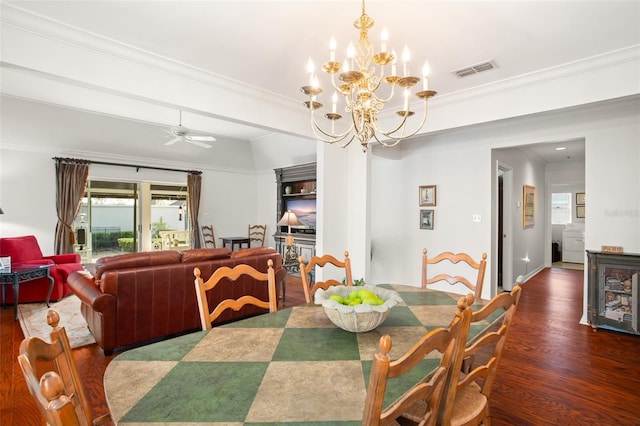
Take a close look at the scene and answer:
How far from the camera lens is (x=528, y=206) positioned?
633cm

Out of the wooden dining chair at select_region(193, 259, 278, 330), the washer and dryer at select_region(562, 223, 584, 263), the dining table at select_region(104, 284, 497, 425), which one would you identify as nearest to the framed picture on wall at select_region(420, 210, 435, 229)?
the dining table at select_region(104, 284, 497, 425)

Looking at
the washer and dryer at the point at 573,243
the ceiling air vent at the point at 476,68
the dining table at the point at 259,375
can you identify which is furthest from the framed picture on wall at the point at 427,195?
the washer and dryer at the point at 573,243

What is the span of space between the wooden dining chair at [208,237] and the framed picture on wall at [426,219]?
4945 mm

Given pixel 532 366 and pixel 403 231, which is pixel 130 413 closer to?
pixel 532 366

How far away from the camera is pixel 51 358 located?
37.6 inches

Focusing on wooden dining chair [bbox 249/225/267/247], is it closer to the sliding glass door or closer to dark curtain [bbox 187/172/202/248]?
dark curtain [bbox 187/172/202/248]

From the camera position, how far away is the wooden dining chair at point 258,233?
834 centimetres

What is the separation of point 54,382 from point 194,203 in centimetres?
735

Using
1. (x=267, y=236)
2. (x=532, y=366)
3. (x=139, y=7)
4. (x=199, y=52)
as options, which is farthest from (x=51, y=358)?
(x=267, y=236)

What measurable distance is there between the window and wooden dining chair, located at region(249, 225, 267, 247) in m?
7.84

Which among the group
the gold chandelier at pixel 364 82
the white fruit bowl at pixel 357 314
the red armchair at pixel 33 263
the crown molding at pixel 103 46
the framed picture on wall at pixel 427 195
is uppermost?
the crown molding at pixel 103 46

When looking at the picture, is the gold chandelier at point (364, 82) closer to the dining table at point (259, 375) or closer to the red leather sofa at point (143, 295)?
the dining table at point (259, 375)

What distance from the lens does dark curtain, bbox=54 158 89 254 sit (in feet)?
19.0

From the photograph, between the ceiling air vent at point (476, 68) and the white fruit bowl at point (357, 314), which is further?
the ceiling air vent at point (476, 68)
